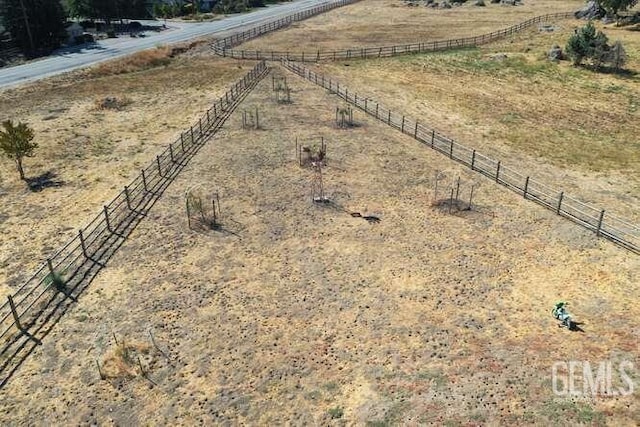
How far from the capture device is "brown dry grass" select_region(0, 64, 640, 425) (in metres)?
14.4

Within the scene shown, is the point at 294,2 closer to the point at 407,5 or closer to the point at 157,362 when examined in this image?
the point at 407,5

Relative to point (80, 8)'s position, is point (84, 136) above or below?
below

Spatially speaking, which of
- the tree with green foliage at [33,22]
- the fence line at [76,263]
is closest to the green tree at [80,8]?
the tree with green foliage at [33,22]

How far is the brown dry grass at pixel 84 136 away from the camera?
75.2 ft

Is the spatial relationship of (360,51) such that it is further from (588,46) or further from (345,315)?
(345,315)

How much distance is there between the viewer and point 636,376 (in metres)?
14.9

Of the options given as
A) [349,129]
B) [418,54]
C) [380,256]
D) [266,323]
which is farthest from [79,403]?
[418,54]

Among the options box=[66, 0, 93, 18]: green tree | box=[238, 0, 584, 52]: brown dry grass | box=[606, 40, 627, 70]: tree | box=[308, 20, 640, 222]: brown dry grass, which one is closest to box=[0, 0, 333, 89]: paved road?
box=[238, 0, 584, 52]: brown dry grass

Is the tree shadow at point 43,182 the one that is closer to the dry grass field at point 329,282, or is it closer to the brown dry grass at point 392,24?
the dry grass field at point 329,282

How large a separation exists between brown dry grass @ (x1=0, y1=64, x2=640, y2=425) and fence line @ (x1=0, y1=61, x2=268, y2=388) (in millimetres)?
708

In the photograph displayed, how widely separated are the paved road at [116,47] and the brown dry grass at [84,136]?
477 cm

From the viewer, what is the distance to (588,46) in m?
51.2

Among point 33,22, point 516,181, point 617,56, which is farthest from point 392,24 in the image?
point 516,181

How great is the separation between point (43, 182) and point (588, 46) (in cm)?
5000
